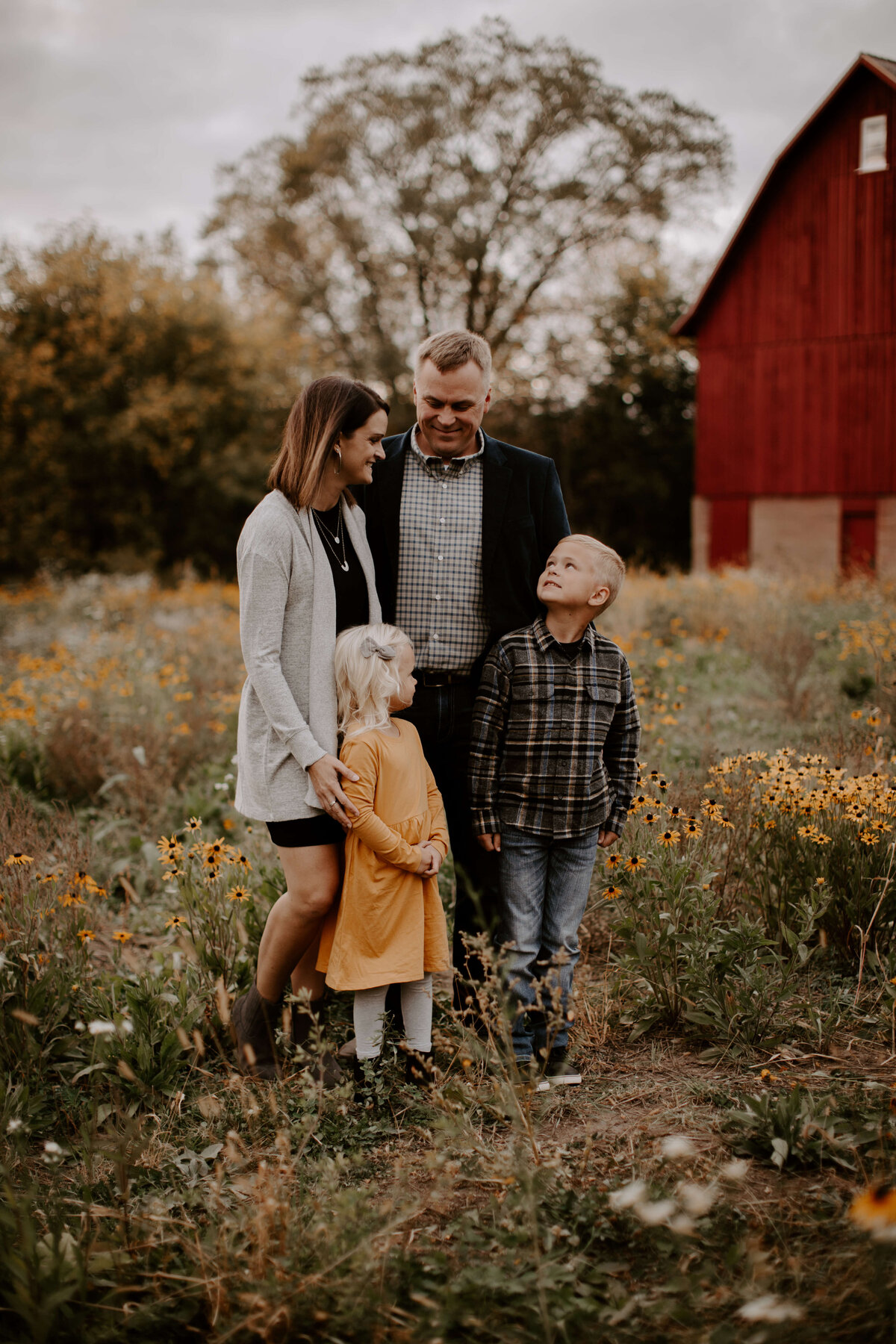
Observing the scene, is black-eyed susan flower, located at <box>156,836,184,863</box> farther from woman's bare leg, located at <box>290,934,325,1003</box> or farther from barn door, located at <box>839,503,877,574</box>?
barn door, located at <box>839,503,877,574</box>

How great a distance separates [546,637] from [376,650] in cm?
53

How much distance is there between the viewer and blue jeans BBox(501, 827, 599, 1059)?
111 inches

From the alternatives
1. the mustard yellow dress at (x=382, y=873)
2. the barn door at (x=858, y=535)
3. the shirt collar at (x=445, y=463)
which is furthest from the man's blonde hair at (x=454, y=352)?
the barn door at (x=858, y=535)

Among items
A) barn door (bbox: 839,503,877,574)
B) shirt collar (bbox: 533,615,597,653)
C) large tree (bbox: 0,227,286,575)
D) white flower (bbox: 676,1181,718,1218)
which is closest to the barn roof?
barn door (bbox: 839,503,877,574)

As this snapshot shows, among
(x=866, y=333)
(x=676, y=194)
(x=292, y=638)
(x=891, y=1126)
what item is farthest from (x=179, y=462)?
(x=891, y=1126)

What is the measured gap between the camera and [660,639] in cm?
909

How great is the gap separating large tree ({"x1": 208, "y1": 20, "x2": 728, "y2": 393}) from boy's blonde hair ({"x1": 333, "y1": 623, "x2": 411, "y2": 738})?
2220 centimetres

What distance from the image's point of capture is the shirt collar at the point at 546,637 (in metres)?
2.79

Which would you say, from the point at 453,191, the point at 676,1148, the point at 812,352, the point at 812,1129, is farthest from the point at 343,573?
the point at 453,191

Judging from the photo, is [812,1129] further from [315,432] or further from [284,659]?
[315,432]

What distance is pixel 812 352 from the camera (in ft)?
54.5

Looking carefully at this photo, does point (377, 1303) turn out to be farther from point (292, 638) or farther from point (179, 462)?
point (179, 462)

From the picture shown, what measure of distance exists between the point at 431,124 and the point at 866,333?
12.8 metres

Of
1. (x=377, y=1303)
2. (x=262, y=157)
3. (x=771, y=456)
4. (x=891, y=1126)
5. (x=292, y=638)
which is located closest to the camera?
(x=377, y=1303)
